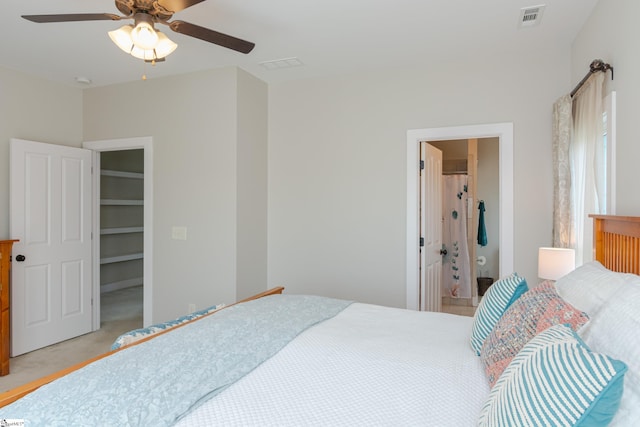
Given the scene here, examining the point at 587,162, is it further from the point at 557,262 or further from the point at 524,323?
the point at 524,323

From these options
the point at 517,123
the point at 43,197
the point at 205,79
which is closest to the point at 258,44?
the point at 205,79

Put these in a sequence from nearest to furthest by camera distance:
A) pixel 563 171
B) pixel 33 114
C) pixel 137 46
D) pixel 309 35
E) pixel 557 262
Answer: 1. pixel 137 46
2. pixel 557 262
3. pixel 563 171
4. pixel 309 35
5. pixel 33 114

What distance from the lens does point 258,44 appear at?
297 centimetres

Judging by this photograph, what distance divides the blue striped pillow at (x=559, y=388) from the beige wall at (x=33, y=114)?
13.4 ft

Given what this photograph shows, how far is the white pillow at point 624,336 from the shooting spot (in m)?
0.85

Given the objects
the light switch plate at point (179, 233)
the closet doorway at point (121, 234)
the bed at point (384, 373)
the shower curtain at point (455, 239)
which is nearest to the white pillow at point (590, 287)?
the bed at point (384, 373)

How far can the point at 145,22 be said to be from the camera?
1.92 metres

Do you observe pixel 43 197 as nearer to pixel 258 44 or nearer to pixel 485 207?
pixel 258 44

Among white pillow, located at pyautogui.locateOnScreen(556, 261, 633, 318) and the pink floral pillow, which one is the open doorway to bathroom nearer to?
white pillow, located at pyautogui.locateOnScreen(556, 261, 633, 318)

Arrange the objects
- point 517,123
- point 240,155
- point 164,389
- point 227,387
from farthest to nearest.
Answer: point 240,155 < point 517,123 < point 227,387 < point 164,389

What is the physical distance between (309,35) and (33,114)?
2.79 m

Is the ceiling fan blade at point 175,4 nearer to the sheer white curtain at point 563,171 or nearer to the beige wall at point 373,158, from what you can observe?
the beige wall at point 373,158

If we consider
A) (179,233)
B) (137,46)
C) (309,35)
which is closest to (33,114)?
(179,233)

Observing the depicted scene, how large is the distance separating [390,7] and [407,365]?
2146 millimetres
